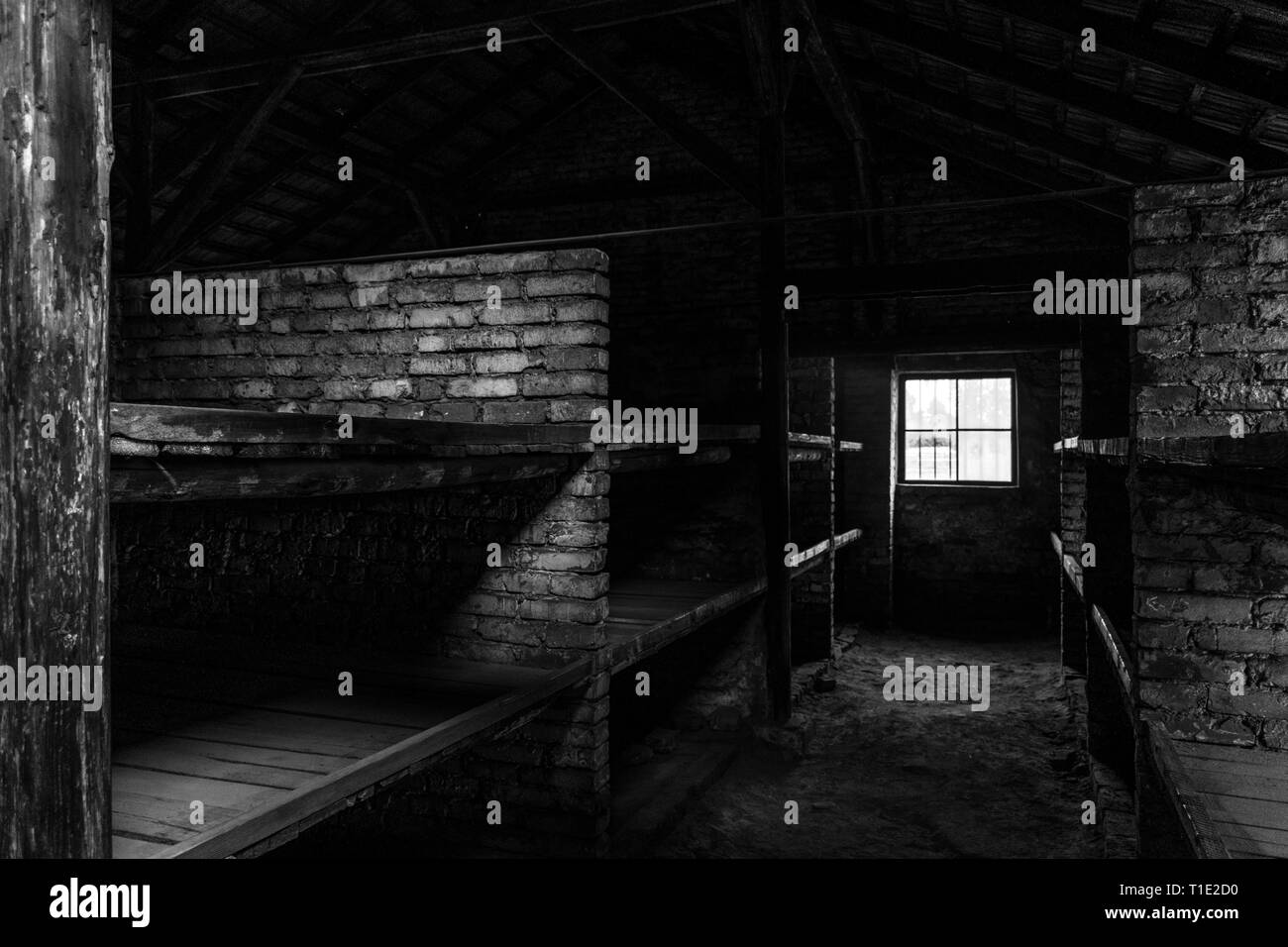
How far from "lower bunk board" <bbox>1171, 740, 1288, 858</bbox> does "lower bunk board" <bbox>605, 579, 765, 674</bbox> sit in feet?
6.69

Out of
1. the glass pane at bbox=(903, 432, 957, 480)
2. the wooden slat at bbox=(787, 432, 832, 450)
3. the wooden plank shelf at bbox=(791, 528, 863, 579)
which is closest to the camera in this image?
the wooden slat at bbox=(787, 432, 832, 450)

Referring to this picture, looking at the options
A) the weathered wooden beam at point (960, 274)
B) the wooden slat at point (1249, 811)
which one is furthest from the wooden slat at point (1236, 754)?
the weathered wooden beam at point (960, 274)

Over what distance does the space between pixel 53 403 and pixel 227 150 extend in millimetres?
5447

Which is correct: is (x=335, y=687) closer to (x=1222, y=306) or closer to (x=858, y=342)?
(x=1222, y=306)

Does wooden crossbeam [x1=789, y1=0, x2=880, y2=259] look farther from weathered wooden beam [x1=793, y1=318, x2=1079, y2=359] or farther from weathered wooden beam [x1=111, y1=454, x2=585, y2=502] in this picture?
weathered wooden beam [x1=111, y1=454, x2=585, y2=502]

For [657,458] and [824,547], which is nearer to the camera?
[657,458]

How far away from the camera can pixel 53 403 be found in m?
1.34

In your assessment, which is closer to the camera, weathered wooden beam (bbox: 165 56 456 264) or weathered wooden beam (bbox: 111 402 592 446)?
weathered wooden beam (bbox: 111 402 592 446)

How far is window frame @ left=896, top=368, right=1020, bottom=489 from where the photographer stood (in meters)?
10.1

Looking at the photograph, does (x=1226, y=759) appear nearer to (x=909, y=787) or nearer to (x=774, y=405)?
(x=909, y=787)

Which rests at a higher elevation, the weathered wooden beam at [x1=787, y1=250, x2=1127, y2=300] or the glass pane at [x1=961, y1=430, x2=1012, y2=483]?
the weathered wooden beam at [x1=787, y1=250, x2=1127, y2=300]

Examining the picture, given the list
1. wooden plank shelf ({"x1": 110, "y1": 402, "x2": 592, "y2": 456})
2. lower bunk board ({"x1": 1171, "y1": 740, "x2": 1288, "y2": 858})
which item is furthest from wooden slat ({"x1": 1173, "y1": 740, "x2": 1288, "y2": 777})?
wooden plank shelf ({"x1": 110, "y1": 402, "x2": 592, "y2": 456})

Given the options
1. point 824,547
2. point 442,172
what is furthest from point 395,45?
point 824,547
